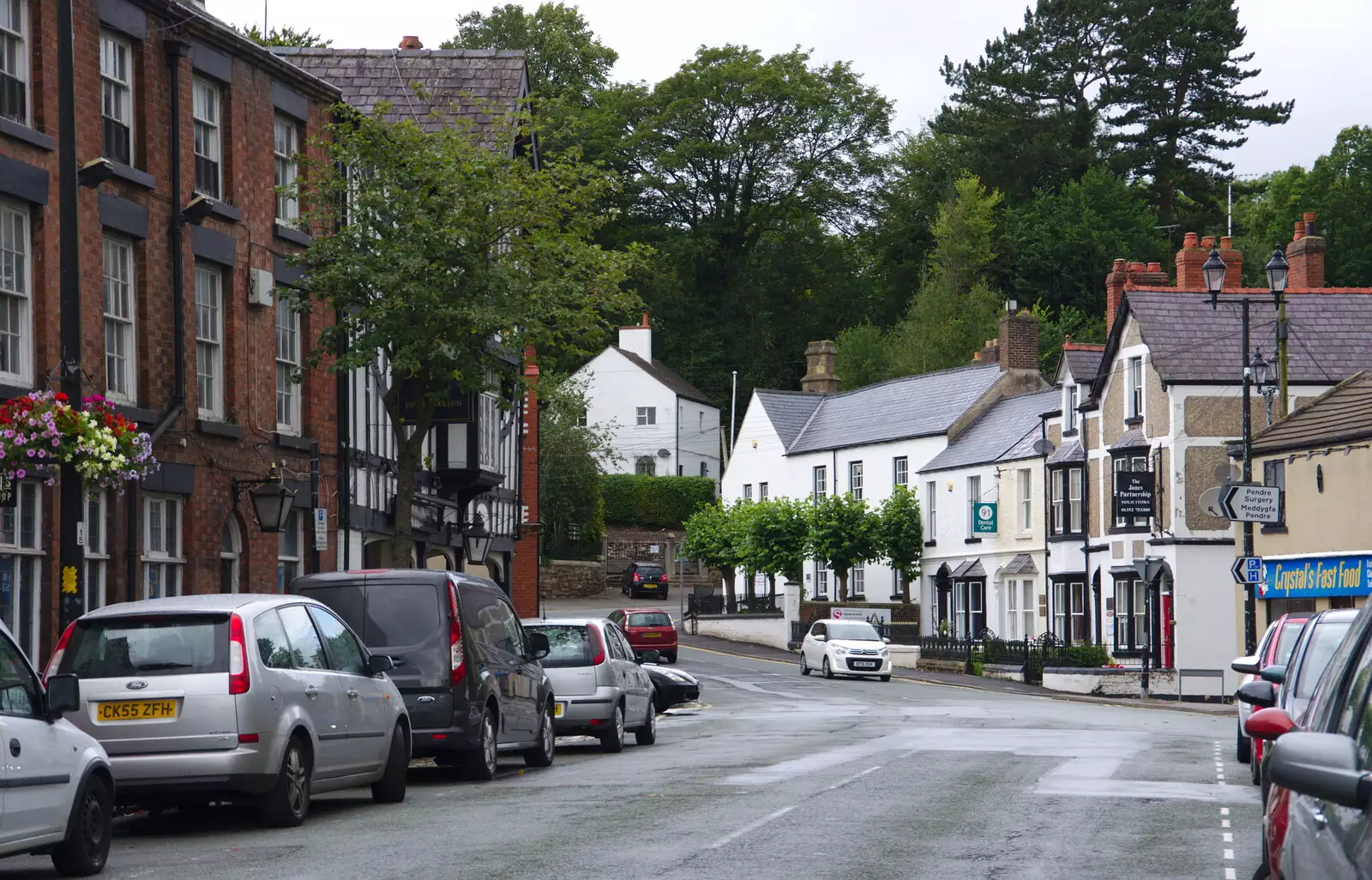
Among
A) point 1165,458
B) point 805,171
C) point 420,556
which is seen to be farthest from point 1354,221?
point 420,556

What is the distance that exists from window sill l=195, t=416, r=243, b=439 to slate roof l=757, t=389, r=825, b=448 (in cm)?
5080

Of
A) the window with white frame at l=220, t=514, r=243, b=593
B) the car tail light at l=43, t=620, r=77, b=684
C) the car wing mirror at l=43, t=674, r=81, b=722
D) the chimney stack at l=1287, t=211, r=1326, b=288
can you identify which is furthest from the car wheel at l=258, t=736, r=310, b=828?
the chimney stack at l=1287, t=211, r=1326, b=288

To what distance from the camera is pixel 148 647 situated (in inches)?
541

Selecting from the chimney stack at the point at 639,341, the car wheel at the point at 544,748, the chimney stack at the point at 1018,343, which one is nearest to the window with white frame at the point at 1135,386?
the chimney stack at the point at 1018,343

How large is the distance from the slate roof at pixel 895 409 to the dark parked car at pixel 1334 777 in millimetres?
61761

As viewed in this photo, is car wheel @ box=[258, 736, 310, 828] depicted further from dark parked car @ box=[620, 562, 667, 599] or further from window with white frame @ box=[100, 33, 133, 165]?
dark parked car @ box=[620, 562, 667, 599]

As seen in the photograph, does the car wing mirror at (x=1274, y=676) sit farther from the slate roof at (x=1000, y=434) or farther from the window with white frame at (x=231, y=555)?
the slate roof at (x=1000, y=434)

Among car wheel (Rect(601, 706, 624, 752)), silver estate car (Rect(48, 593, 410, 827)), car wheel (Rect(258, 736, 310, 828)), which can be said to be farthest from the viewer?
A: car wheel (Rect(601, 706, 624, 752))

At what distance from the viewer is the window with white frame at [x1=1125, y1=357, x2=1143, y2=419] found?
173 feet

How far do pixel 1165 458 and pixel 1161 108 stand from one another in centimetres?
3433

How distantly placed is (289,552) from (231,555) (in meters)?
2.16

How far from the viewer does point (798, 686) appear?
45844 millimetres

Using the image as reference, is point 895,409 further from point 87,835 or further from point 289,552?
point 87,835

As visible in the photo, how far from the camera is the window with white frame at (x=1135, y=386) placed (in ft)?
173
